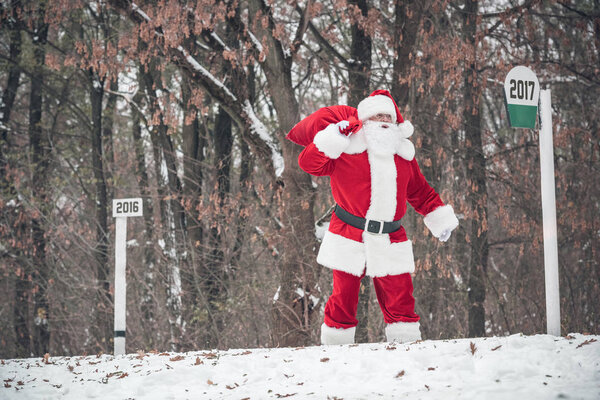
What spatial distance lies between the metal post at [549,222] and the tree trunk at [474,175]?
3722 mm

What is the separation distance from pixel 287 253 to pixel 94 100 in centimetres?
733

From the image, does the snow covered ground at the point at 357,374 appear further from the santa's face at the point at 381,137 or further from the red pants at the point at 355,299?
the santa's face at the point at 381,137

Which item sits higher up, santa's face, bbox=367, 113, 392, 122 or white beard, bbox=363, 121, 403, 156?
santa's face, bbox=367, 113, 392, 122

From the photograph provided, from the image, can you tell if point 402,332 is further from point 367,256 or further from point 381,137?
point 381,137

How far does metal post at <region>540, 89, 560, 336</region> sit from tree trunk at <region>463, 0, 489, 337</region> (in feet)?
12.2

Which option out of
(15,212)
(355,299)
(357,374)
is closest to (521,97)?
(355,299)

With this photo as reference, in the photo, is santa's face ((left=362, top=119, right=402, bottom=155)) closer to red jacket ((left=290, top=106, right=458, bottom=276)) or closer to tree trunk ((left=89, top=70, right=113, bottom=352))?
red jacket ((left=290, top=106, right=458, bottom=276))

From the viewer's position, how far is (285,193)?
8133 mm

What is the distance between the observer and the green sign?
4.57 meters

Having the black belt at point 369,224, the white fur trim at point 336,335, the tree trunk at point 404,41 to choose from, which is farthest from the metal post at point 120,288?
the tree trunk at point 404,41

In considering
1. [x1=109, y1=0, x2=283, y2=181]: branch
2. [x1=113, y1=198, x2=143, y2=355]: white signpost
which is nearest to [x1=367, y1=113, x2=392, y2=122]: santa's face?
[x1=113, y1=198, x2=143, y2=355]: white signpost

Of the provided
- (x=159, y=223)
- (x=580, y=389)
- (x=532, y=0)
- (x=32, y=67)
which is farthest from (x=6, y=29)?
(x=580, y=389)

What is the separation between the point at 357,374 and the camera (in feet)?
13.2

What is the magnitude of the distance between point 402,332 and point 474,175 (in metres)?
5.32
